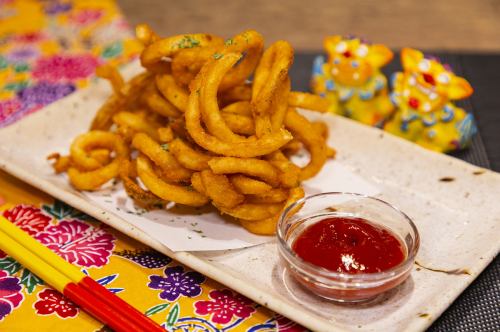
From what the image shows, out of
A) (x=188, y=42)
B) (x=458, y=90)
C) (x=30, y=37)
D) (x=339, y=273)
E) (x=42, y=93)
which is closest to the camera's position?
(x=339, y=273)

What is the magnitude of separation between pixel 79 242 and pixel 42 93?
1.44 meters

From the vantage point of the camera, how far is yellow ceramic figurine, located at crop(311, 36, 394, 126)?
312 cm

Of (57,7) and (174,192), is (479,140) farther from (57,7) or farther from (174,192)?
(57,7)

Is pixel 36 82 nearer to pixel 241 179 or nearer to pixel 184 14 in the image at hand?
pixel 241 179

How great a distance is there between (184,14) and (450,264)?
4.41 metres

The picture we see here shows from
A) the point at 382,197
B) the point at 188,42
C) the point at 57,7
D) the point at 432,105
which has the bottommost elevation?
the point at 57,7

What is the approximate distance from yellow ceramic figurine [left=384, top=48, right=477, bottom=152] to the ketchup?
0.90m

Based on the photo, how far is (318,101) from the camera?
2.61 meters

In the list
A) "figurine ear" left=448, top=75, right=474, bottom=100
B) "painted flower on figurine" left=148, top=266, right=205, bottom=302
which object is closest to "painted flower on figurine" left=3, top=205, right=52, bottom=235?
"painted flower on figurine" left=148, top=266, right=205, bottom=302

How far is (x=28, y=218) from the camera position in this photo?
101 inches

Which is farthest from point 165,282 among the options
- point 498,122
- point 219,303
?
point 498,122

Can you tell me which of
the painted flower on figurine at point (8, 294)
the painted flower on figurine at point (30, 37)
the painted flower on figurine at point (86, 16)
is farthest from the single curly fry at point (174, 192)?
the painted flower on figurine at point (86, 16)

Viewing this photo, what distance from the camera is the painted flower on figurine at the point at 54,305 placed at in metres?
2.09

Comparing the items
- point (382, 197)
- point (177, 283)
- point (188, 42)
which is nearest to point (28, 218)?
point (177, 283)
